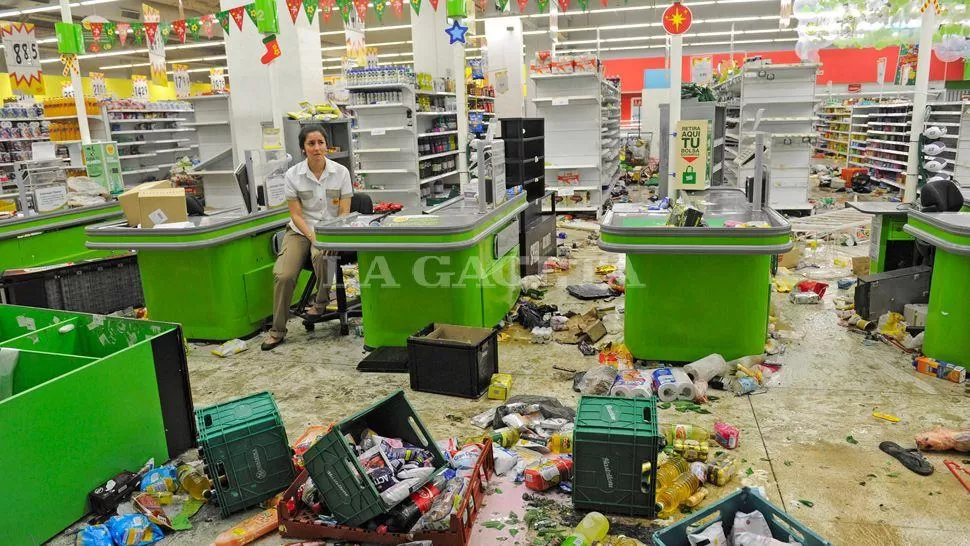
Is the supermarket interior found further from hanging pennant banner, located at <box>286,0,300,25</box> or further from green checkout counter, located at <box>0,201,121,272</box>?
hanging pennant banner, located at <box>286,0,300,25</box>

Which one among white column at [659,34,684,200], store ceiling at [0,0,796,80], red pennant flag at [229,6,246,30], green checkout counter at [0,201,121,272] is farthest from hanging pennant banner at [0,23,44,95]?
white column at [659,34,684,200]

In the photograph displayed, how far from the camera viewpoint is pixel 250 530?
2783mm

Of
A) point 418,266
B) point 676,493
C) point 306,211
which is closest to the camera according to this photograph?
point 676,493

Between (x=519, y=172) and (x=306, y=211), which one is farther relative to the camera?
(x=519, y=172)

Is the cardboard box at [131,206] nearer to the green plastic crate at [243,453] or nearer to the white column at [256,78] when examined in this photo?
the green plastic crate at [243,453]

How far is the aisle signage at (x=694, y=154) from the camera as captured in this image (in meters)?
7.22

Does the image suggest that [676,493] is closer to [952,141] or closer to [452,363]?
[452,363]

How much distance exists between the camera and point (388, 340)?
4.96m

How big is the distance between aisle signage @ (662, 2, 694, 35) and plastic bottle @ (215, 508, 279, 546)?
8.13 m

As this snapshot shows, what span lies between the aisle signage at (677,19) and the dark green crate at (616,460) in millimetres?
7380

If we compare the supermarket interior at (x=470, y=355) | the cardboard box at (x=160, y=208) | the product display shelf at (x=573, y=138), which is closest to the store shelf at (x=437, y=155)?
the product display shelf at (x=573, y=138)

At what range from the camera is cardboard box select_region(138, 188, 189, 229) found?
5.18 m

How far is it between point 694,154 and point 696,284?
11.4ft

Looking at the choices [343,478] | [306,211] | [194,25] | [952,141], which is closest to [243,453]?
[343,478]
